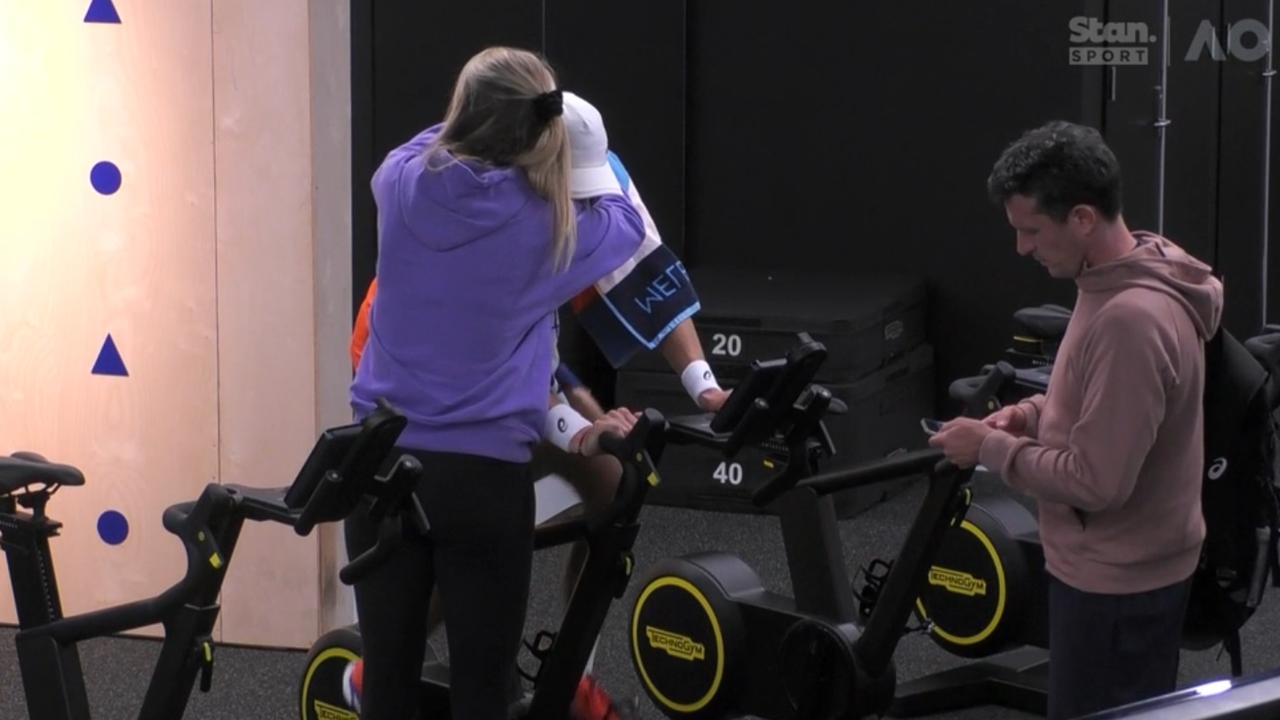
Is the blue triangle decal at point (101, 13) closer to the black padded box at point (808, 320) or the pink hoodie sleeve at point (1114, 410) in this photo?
the black padded box at point (808, 320)

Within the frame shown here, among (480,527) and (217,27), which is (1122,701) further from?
(217,27)

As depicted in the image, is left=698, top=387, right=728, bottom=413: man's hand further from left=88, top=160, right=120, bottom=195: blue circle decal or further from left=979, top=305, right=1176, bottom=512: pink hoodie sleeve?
left=88, top=160, right=120, bottom=195: blue circle decal

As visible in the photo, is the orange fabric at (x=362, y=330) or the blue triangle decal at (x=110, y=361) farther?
the blue triangle decal at (x=110, y=361)

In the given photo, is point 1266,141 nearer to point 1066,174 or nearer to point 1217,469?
point 1217,469

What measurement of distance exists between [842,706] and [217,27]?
212cm

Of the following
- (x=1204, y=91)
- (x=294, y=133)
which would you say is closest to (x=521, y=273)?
(x=294, y=133)

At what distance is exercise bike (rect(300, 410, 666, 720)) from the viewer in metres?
3.18

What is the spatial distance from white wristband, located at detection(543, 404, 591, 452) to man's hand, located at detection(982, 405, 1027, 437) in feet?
2.19

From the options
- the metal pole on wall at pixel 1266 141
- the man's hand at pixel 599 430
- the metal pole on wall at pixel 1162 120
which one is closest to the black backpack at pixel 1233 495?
the man's hand at pixel 599 430

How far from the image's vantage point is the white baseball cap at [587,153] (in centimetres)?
294

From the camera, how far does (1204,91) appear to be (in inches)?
269

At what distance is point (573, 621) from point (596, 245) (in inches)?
32.2

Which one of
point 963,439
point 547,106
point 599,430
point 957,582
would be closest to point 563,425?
point 599,430

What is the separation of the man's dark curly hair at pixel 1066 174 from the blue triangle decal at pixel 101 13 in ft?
8.35
